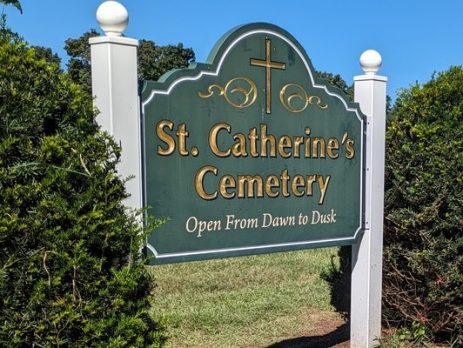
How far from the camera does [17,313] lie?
2305 mm

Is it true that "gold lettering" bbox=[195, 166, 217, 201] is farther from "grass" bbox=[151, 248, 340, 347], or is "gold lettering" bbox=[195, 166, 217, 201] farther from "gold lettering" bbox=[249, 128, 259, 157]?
"grass" bbox=[151, 248, 340, 347]

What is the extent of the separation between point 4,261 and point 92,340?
0.53m

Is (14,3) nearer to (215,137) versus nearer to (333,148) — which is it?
(215,137)

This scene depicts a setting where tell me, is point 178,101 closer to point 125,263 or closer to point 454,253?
point 125,263

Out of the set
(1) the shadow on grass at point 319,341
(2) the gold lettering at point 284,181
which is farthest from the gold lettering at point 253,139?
(1) the shadow on grass at point 319,341

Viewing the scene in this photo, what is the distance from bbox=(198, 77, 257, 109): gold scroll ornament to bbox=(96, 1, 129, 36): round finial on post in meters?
0.67

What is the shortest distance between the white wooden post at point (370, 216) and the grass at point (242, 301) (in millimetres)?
1222

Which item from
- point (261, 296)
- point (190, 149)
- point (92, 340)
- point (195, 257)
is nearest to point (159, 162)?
point (190, 149)

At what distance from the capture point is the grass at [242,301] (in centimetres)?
573

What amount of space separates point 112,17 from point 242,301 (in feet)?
15.9

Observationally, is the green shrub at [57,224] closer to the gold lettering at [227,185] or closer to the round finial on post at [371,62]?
the gold lettering at [227,185]

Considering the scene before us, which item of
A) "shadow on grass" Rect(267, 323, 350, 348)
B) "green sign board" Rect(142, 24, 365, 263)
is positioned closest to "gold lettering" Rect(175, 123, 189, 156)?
"green sign board" Rect(142, 24, 365, 263)

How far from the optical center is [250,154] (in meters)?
3.66

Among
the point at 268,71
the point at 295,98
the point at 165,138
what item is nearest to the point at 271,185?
the point at 295,98
